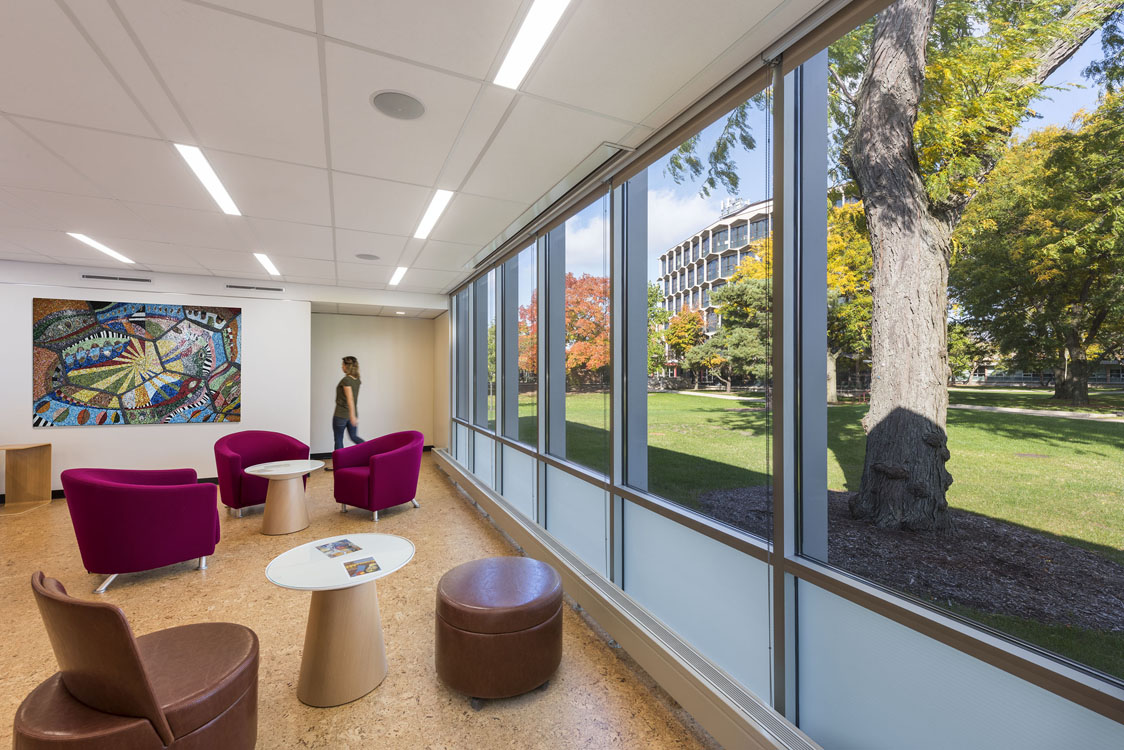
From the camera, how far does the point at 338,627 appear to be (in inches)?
87.8

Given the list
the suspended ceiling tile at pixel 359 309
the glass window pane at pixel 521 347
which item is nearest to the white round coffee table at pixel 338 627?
the glass window pane at pixel 521 347

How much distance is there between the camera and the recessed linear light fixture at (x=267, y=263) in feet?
16.8

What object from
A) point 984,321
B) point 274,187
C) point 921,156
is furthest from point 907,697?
point 274,187

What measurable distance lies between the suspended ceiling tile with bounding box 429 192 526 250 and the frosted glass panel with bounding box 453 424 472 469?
3072 millimetres

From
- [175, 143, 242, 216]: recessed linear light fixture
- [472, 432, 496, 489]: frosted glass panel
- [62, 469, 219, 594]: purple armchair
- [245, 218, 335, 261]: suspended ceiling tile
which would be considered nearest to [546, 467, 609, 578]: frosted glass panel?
Result: [472, 432, 496, 489]: frosted glass panel

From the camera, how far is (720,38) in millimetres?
1811

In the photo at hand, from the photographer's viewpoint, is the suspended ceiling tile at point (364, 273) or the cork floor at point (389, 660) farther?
the suspended ceiling tile at point (364, 273)

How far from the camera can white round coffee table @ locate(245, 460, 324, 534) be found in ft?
14.8

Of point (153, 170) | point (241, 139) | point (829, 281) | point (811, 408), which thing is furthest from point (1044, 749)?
point (153, 170)

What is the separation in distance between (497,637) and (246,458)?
4.63m

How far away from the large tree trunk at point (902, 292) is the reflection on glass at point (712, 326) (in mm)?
383

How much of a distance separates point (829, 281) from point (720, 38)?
1.03 meters

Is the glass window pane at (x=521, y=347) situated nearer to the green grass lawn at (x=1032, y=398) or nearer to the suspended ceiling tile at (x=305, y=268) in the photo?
the suspended ceiling tile at (x=305, y=268)

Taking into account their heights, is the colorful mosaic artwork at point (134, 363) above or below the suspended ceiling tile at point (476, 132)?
below
